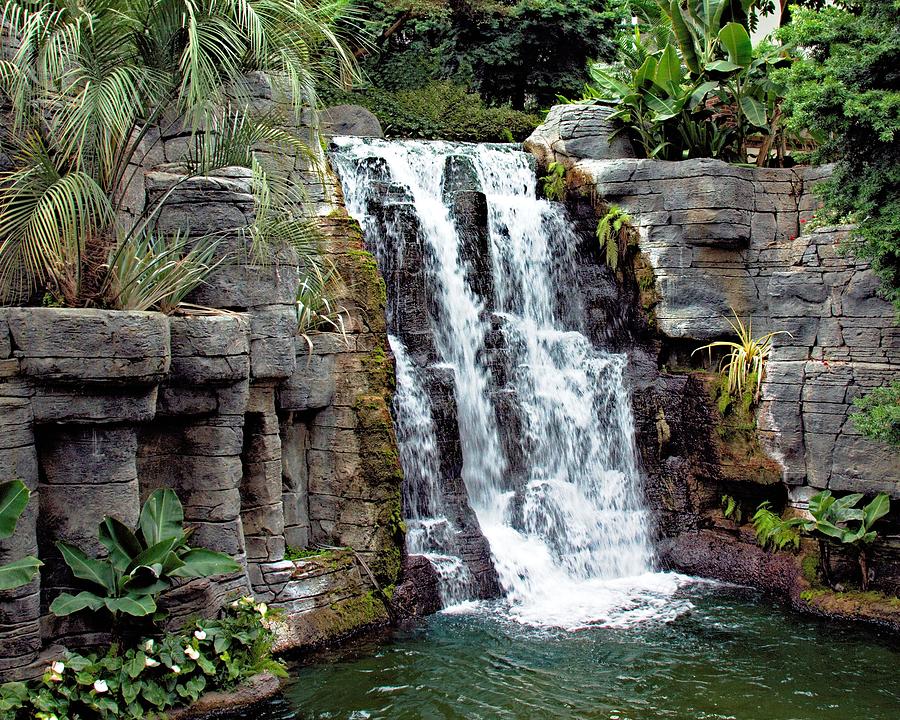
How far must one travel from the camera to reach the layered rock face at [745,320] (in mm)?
11172

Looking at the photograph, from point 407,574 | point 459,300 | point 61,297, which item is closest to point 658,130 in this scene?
point 459,300

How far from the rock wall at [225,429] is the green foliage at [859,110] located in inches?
200

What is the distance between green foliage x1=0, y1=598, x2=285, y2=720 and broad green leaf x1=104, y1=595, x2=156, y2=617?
35 cm

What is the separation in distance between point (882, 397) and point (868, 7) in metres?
4.08

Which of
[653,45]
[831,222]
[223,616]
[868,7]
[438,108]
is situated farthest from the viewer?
[438,108]

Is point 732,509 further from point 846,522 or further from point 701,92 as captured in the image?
point 701,92

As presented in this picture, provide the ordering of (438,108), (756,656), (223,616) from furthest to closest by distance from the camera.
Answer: (438,108) < (756,656) < (223,616)

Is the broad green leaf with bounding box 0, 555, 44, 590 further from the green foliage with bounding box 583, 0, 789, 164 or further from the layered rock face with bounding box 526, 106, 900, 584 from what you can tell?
the green foliage with bounding box 583, 0, 789, 164

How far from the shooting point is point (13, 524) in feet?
22.0

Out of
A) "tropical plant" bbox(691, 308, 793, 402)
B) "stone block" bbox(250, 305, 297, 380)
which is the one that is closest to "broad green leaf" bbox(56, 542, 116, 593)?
"stone block" bbox(250, 305, 297, 380)

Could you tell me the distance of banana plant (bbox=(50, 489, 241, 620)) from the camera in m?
7.29

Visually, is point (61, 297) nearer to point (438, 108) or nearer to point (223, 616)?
point (223, 616)

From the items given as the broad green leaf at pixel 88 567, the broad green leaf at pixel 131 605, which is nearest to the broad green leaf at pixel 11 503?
the broad green leaf at pixel 88 567

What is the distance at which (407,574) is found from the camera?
10.3 m
